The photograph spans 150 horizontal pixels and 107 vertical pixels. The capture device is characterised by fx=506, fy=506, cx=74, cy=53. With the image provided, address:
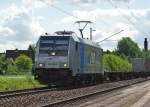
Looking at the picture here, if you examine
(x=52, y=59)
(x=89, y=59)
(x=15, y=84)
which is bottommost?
(x=15, y=84)

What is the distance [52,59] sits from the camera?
105 ft

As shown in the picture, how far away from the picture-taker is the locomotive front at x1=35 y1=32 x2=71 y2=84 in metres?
31.7

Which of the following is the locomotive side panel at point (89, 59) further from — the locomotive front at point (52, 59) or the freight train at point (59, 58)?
the locomotive front at point (52, 59)

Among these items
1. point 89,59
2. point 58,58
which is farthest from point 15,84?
point 58,58

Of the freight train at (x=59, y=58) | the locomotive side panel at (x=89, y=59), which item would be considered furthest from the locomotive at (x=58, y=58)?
the locomotive side panel at (x=89, y=59)

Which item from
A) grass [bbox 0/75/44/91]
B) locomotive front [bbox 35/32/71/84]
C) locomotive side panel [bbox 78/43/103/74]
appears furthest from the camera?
grass [bbox 0/75/44/91]

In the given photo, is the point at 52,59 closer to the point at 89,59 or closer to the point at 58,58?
the point at 58,58

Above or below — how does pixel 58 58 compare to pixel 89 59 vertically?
below

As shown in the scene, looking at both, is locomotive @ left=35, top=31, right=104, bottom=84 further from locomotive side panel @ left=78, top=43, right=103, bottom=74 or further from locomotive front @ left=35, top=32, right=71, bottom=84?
locomotive side panel @ left=78, top=43, right=103, bottom=74

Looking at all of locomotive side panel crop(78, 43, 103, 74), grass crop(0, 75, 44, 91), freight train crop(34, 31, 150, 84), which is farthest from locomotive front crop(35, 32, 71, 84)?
grass crop(0, 75, 44, 91)

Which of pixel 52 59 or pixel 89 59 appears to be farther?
pixel 89 59

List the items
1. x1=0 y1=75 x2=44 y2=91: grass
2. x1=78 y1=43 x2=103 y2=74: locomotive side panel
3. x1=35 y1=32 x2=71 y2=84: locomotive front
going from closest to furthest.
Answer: x1=35 y1=32 x2=71 y2=84: locomotive front → x1=78 y1=43 x2=103 y2=74: locomotive side panel → x1=0 y1=75 x2=44 y2=91: grass

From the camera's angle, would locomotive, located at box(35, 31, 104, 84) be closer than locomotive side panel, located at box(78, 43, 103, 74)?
Yes

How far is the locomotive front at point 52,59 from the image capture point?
31.7 meters
